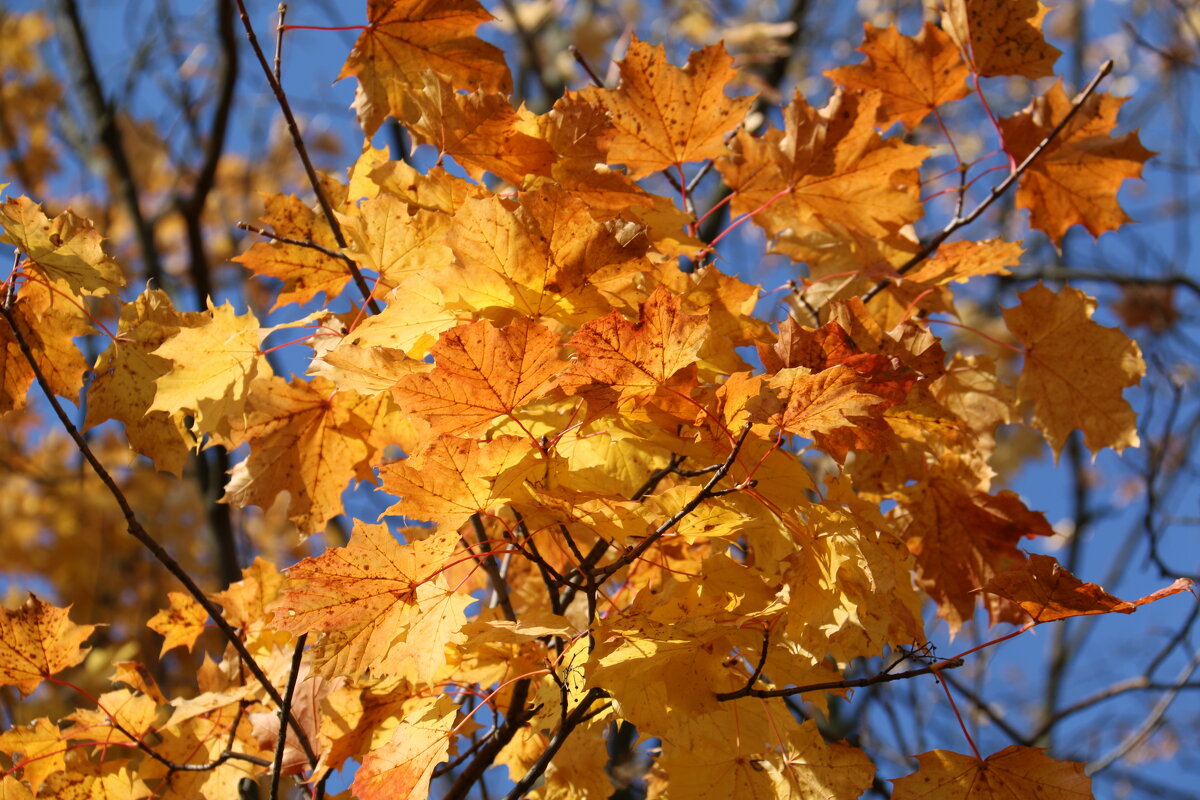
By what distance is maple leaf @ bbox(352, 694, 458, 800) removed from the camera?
49.2 inches

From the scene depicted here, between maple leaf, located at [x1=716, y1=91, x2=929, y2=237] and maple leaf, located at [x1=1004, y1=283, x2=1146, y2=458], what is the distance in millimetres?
314

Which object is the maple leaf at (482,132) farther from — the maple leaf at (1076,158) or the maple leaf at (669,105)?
the maple leaf at (1076,158)

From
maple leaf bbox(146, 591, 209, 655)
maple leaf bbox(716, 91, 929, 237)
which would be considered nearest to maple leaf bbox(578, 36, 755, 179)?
maple leaf bbox(716, 91, 929, 237)

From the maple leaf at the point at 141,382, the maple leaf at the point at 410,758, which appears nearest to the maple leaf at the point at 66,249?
the maple leaf at the point at 141,382

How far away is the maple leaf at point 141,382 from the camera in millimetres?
1564

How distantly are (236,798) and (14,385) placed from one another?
78 centimetres

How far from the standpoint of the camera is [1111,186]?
192 centimetres

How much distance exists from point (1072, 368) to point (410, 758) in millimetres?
1362

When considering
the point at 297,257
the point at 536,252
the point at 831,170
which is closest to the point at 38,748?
the point at 297,257

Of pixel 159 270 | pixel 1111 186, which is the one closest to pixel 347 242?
pixel 1111 186

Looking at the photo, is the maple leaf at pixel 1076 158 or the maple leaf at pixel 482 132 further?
the maple leaf at pixel 1076 158

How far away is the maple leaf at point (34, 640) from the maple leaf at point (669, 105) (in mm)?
1234

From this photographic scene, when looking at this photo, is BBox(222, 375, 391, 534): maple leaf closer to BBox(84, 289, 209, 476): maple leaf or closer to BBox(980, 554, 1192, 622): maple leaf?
BBox(84, 289, 209, 476): maple leaf

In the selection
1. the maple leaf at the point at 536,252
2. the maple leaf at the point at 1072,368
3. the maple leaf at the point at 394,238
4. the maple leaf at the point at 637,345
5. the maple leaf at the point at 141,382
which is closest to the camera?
the maple leaf at the point at 637,345
